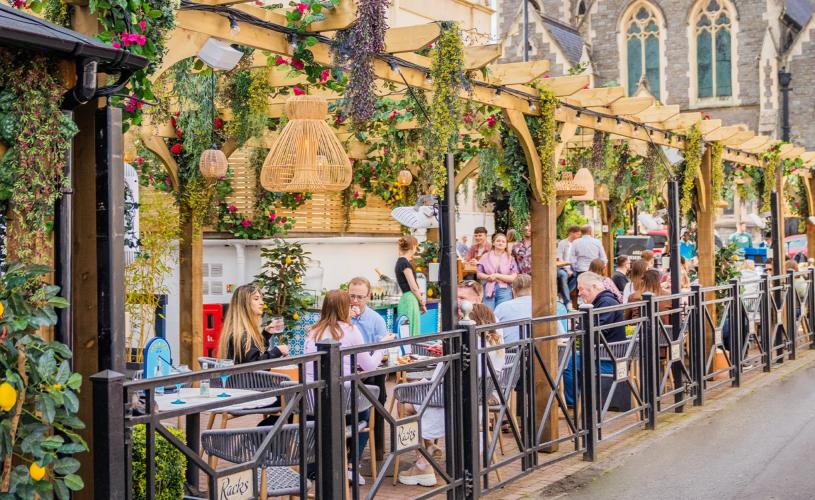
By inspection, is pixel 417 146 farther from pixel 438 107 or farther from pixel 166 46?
pixel 166 46

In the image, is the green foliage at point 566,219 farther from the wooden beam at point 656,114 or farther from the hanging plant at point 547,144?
the hanging plant at point 547,144

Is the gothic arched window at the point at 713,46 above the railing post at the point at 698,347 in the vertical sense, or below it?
above

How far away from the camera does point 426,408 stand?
6688 millimetres

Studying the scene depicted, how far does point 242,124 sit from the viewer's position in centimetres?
991

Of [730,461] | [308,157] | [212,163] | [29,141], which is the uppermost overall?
[212,163]

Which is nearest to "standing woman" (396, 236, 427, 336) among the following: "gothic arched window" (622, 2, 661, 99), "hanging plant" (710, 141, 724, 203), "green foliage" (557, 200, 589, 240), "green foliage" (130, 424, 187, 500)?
"hanging plant" (710, 141, 724, 203)

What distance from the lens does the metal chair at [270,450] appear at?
518 cm

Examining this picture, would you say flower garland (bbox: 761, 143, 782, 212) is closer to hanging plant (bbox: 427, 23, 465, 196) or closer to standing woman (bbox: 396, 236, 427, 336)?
standing woman (bbox: 396, 236, 427, 336)

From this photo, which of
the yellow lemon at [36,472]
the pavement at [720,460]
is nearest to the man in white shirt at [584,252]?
the pavement at [720,460]

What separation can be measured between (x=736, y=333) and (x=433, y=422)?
20.0 ft

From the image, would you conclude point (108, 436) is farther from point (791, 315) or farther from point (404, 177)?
point (791, 315)

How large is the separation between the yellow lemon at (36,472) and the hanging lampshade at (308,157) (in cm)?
475

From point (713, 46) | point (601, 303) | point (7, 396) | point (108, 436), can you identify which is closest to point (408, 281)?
point (601, 303)

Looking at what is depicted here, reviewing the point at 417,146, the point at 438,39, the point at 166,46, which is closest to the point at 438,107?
the point at 438,39
